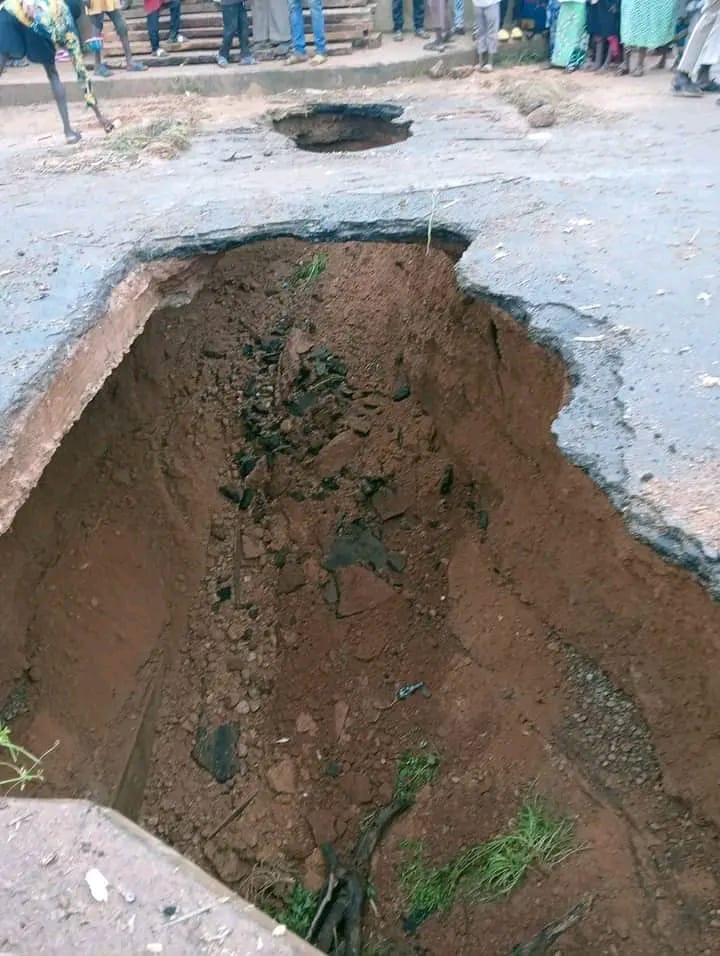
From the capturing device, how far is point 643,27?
24.9 ft

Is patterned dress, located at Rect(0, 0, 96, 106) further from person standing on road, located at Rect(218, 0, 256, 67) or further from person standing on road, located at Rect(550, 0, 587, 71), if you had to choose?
person standing on road, located at Rect(550, 0, 587, 71)

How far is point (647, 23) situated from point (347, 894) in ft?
25.4

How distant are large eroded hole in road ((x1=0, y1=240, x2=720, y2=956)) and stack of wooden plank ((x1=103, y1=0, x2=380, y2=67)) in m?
4.35

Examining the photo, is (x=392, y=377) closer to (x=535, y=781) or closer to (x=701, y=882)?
(x=535, y=781)

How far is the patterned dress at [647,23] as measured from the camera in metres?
7.41

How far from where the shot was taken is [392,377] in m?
5.39

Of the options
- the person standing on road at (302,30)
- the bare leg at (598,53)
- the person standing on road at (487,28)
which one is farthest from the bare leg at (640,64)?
the person standing on road at (302,30)

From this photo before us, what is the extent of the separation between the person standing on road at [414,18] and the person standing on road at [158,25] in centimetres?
245

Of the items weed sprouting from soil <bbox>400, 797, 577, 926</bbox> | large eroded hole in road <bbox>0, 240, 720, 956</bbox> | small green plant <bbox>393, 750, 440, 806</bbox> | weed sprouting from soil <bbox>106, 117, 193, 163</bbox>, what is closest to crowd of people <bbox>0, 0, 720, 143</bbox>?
weed sprouting from soil <bbox>106, 117, 193, 163</bbox>

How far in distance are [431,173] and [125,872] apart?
409 centimetres

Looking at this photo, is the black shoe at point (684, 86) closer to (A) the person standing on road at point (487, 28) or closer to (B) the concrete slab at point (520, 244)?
(B) the concrete slab at point (520, 244)

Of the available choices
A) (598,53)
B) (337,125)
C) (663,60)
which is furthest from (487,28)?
(337,125)

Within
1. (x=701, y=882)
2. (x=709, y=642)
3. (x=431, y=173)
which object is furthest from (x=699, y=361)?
(x=431, y=173)

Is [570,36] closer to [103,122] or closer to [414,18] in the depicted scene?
[414,18]
